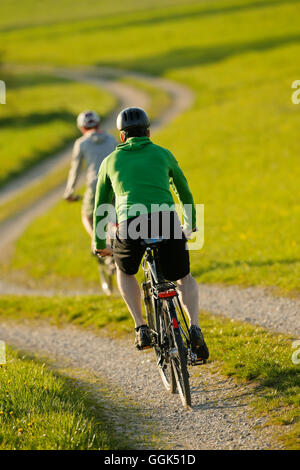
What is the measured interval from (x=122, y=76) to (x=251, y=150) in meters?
33.2

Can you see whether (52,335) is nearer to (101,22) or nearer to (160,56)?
(160,56)

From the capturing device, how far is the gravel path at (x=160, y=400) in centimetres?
520

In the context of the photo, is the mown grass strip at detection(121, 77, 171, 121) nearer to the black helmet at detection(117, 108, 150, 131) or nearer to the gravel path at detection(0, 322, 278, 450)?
the gravel path at detection(0, 322, 278, 450)

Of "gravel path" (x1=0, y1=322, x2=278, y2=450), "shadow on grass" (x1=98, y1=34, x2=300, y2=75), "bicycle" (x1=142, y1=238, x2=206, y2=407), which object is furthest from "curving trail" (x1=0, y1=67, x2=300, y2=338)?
"shadow on grass" (x1=98, y1=34, x2=300, y2=75)

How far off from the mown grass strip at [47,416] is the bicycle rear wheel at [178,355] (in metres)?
0.78

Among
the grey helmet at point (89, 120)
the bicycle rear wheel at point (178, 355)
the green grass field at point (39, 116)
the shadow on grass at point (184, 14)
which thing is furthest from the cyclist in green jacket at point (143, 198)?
the shadow on grass at point (184, 14)

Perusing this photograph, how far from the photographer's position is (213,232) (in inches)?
589

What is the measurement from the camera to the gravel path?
5195 millimetres

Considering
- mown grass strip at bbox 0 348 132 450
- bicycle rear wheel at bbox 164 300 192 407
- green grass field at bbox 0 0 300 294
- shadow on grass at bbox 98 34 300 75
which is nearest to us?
mown grass strip at bbox 0 348 132 450

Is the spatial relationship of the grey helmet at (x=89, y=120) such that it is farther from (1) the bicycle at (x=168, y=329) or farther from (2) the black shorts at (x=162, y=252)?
(2) the black shorts at (x=162, y=252)

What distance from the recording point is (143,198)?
5.44 meters

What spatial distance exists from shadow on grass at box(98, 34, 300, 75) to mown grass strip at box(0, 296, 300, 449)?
160 feet

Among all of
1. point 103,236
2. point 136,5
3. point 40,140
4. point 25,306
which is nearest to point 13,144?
point 40,140

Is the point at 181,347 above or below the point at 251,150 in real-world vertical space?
below
